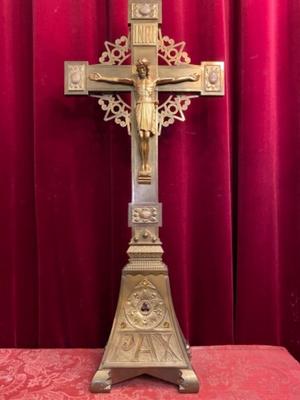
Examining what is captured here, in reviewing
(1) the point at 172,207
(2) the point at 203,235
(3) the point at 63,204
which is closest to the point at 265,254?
(2) the point at 203,235

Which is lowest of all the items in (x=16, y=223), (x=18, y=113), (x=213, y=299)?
(x=213, y=299)

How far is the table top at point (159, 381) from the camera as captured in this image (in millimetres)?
1092

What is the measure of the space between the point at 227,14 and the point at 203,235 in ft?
2.41

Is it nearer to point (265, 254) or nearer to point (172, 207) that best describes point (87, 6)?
point (172, 207)

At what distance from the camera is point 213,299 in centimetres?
148

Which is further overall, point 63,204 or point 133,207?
point 63,204

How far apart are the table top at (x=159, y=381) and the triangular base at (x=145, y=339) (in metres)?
0.03

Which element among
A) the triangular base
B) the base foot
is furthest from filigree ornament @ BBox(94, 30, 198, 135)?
the base foot

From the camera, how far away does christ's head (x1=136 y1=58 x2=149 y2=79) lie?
1.19 meters

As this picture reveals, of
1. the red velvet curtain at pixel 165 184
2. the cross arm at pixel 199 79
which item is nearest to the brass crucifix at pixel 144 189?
the cross arm at pixel 199 79

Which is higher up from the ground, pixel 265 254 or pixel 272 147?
pixel 272 147

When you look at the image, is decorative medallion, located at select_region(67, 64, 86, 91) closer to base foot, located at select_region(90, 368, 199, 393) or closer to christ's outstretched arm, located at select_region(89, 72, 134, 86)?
christ's outstretched arm, located at select_region(89, 72, 134, 86)

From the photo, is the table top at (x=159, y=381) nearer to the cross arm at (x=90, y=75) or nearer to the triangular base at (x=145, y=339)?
the triangular base at (x=145, y=339)

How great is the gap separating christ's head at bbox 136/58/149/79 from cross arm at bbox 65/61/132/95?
0.05 m
